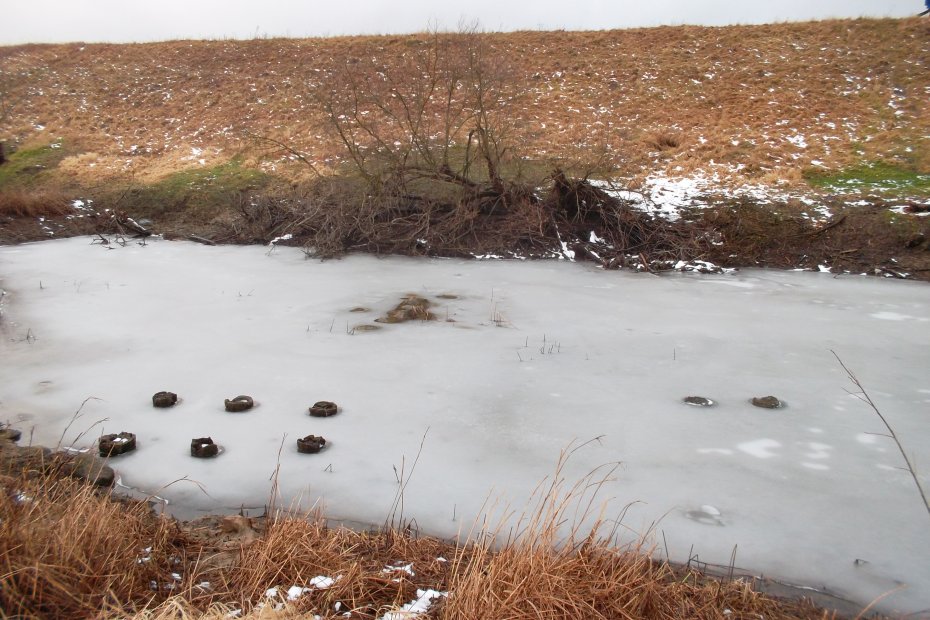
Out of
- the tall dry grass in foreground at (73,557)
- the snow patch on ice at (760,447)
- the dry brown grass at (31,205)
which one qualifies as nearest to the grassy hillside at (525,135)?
the dry brown grass at (31,205)

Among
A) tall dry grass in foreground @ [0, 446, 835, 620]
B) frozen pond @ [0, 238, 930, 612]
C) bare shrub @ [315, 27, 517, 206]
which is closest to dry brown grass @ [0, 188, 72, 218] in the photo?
frozen pond @ [0, 238, 930, 612]

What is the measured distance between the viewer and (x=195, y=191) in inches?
669

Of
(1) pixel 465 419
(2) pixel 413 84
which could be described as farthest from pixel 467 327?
(2) pixel 413 84

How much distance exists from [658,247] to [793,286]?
8.33 feet

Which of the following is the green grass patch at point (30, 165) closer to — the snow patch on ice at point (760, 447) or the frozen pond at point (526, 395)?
the frozen pond at point (526, 395)

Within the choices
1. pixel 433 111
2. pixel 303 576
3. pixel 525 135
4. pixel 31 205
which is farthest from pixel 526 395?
pixel 31 205

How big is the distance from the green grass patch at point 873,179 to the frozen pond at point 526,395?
406cm

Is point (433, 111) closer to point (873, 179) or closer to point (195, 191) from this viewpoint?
point (195, 191)

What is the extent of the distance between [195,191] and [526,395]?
44.9 ft

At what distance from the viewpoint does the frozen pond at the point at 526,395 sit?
13.8ft

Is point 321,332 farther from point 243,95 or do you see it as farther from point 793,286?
point 243,95

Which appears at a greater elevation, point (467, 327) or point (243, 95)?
point (243, 95)

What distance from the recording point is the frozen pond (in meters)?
4.22

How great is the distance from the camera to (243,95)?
24797 millimetres
